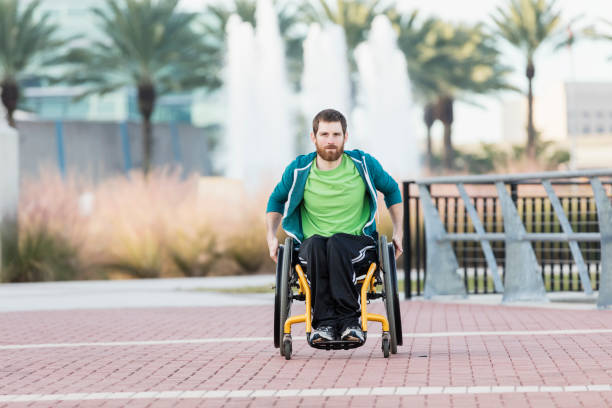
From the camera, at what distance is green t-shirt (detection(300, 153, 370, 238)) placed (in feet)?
26.3

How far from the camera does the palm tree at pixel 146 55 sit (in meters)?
50.4

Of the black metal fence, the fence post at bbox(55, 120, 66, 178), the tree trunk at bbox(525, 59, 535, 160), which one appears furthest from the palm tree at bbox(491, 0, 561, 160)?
the black metal fence

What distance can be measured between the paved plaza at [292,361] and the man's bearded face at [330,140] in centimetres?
128

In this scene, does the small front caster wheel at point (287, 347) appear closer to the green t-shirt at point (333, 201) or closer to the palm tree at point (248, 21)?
the green t-shirt at point (333, 201)

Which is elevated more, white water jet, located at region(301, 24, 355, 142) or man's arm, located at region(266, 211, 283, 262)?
white water jet, located at region(301, 24, 355, 142)

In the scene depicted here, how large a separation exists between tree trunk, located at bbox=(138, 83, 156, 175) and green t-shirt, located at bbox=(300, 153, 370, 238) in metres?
46.0

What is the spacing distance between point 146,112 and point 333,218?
1858 inches

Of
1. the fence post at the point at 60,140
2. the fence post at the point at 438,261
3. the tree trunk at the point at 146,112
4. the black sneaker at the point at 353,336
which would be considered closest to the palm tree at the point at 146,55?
Result: the tree trunk at the point at 146,112

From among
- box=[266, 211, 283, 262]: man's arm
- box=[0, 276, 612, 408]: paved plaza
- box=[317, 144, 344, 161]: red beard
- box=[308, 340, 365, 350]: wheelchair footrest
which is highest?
box=[317, 144, 344, 161]: red beard

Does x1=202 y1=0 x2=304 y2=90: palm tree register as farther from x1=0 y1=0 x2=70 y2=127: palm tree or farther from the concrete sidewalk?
the concrete sidewalk

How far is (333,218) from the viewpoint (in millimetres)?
8047

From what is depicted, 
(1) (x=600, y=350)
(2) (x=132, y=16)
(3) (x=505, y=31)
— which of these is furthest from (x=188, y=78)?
(1) (x=600, y=350)

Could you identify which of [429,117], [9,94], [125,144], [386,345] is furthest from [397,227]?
[429,117]

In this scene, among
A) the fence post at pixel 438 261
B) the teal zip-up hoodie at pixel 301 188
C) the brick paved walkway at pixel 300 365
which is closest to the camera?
the brick paved walkway at pixel 300 365
